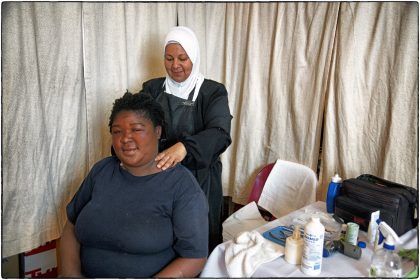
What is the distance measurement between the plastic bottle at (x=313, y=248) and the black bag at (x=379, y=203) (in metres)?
0.38

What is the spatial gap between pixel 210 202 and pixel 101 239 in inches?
26.2

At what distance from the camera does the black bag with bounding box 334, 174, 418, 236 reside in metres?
1.28

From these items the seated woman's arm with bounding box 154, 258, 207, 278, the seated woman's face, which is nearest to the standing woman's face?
the seated woman's face

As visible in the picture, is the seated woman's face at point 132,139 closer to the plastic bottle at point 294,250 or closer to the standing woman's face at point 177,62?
the standing woman's face at point 177,62

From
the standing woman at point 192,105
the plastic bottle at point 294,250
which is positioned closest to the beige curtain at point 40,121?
the standing woman at point 192,105

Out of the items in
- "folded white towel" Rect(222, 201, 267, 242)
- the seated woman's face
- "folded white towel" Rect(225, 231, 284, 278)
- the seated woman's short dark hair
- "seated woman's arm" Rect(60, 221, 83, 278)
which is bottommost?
"folded white towel" Rect(222, 201, 267, 242)

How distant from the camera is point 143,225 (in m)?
1.21

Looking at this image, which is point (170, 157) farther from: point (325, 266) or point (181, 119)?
point (325, 266)

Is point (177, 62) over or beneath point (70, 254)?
over

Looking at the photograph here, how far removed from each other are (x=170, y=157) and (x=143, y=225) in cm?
26

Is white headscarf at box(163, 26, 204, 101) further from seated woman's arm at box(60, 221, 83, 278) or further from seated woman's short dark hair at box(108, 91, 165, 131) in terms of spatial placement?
seated woman's arm at box(60, 221, 83, 278)

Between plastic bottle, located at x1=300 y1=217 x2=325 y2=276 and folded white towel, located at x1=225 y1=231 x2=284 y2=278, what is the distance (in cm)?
11

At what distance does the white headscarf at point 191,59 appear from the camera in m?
1.62

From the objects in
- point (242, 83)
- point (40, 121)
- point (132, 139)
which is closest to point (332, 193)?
point (132, 139)
